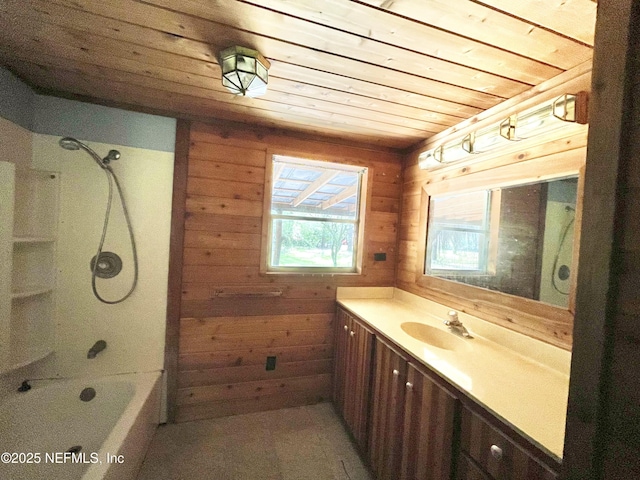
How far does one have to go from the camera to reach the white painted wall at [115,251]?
5.94 ft

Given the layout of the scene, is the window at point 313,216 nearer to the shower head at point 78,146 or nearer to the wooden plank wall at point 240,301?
the wooden plank wall at point 240,301

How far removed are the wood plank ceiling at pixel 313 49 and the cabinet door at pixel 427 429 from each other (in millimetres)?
1461

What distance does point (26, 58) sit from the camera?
1.37 metres

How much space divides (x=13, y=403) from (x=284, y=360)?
5.48ft

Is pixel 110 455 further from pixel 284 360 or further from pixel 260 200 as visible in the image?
pixel 260 200

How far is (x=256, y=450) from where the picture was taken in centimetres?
179

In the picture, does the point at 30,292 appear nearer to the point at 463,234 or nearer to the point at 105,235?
the point at 105,235

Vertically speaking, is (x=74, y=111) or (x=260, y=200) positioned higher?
(x=74, y=111)

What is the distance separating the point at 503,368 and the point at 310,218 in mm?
1667

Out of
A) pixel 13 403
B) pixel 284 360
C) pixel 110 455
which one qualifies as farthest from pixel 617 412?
pixel 13 403

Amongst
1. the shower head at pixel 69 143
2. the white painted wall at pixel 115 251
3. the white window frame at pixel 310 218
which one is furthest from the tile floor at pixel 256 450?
the shower head at pixel 69 143

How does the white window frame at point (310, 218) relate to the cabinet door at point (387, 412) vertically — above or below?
above

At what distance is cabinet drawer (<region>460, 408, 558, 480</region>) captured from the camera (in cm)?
77

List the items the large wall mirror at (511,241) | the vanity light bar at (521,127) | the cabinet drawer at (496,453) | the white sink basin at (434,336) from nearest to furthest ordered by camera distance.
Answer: the cabinet drawer at (496,453)
the vanity light bar at (521,127)
the large wall mirror at (511,241)
the white sink basin at (434,336)
